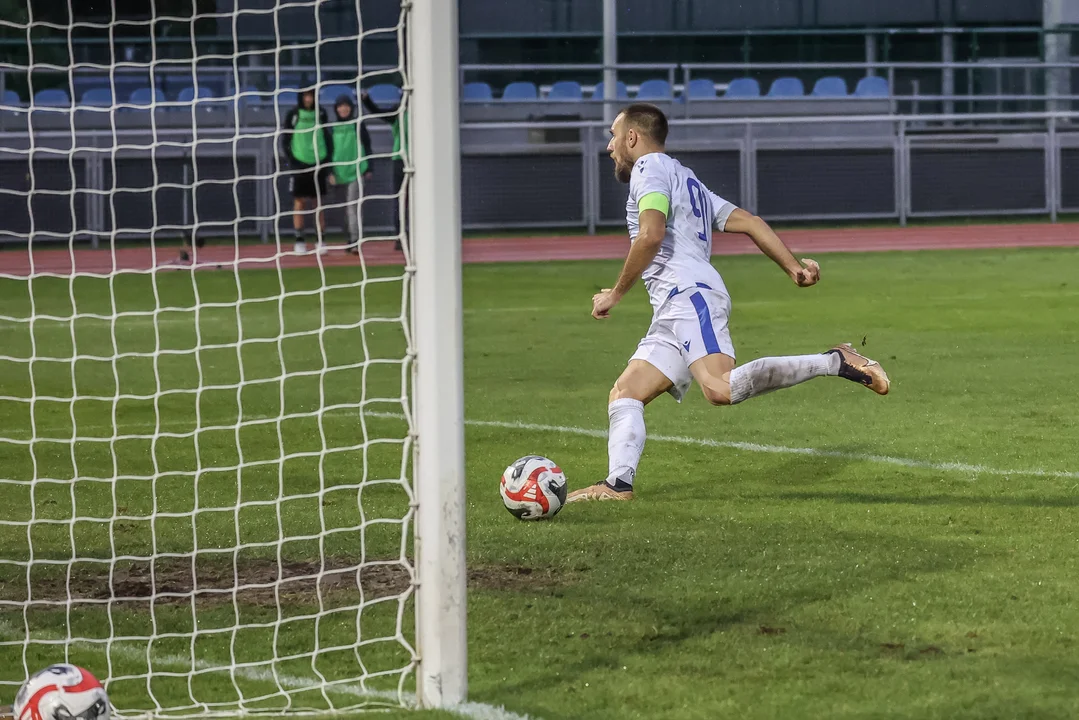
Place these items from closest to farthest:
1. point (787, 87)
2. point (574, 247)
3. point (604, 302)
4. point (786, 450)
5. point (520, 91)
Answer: point (604, 302)
point (786, 450)
point (574, 247)
point (520, 91)
point (787, 87)

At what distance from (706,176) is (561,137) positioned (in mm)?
2389

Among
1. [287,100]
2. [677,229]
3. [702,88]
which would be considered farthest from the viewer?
[702,88]

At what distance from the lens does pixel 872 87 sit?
87.7 ft

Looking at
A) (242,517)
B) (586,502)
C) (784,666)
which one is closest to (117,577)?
(242,517)

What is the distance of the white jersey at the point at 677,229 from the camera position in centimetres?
637

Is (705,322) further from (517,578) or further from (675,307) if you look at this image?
(517,578)

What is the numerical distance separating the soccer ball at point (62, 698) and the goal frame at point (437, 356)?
77 cm

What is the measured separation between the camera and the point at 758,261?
19.0 metres

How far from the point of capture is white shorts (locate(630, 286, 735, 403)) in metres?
6.38

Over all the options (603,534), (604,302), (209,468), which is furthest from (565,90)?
(603,534)

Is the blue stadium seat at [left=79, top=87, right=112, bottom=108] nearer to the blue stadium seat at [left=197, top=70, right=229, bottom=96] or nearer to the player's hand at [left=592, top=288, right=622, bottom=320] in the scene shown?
the blue stadium seat at [left=197, top=70, right=229, bottom=96]

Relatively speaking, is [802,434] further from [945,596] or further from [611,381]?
[945,596]

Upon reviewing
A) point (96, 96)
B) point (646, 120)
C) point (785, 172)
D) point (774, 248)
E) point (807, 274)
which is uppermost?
point (96, 96)

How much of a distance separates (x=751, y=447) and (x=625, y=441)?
1430mm
